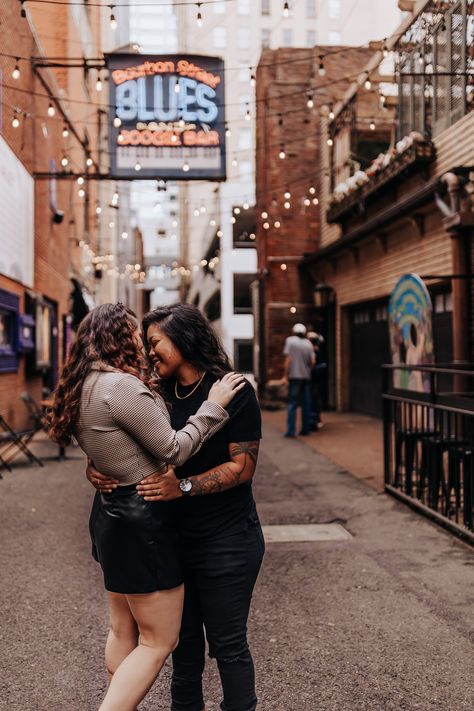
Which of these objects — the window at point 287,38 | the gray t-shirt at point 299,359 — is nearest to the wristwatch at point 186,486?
the gray t-shirt at point 299,359

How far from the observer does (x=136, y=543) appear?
8.21 ft

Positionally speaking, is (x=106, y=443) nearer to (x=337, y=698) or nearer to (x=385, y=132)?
(x=337, y=698)

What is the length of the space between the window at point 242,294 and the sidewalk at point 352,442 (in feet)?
76.6

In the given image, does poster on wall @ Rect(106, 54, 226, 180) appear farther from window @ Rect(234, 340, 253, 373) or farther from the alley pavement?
window @ Rect(234, 340, 253, 373)

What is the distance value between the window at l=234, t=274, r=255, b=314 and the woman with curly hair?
3911 cm

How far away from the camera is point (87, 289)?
92.4ft

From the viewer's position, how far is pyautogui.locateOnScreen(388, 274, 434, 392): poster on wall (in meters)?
8.03

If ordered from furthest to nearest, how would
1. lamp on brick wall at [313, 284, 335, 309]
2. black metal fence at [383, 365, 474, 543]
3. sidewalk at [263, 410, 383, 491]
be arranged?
lamp on brick wall at [313, 284, 335, 309] → sidewalk at [263, 410, 383, 491] → black metal fence at [383, 365, 474, 543]

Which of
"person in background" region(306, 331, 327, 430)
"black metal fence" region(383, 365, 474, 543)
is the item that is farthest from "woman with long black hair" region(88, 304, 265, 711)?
"person in background" region(306, 331, 327, 430)

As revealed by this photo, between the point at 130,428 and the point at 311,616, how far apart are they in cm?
255

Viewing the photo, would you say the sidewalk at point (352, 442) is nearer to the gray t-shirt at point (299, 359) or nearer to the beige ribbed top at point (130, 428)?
the gray t-shirt at point (299, 359)

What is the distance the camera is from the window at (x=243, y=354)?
42562mm

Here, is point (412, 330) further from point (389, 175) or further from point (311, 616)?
point (389, 175)

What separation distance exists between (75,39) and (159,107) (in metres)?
11.4
